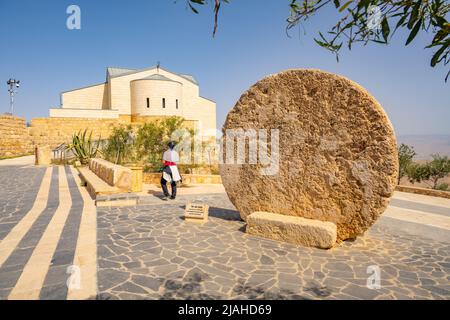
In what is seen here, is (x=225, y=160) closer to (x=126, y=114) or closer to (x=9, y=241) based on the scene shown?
(x=9, y=241)

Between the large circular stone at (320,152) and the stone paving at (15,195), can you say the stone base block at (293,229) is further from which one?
the stone paving at (15,195)

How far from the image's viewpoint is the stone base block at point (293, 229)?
473 centimetres

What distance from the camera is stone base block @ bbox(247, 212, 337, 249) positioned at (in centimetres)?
473

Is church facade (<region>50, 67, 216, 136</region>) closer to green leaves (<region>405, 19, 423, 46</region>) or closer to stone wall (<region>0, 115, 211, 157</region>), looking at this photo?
stone wall (<region>0, 115, 211, 157</region>)

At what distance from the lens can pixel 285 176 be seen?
18.1 feet

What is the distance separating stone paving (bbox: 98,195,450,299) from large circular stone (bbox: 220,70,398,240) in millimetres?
801

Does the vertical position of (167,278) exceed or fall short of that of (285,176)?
it falls short

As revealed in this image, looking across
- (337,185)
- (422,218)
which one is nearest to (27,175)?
(337,185)

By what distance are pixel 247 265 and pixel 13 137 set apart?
27.0m

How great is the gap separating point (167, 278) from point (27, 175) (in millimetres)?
11852

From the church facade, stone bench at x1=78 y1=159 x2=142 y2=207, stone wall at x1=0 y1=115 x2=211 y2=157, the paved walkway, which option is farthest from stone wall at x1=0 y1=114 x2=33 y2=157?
the paved walkway

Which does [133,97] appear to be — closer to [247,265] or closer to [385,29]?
[247,265]

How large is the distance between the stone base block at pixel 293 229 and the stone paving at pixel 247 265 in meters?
0.17
